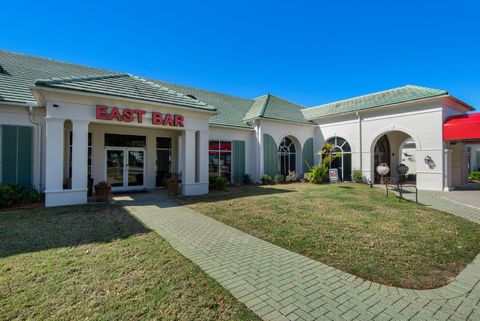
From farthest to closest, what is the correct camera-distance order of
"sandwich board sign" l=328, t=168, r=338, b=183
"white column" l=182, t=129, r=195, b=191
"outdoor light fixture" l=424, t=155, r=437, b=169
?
"sandwich board sign" l=328, t=168, r=338, b=183
"outdoor light fixture" l=424, t=155, r=437, b=169
"white column" l=182, t=129, r=195, b=191

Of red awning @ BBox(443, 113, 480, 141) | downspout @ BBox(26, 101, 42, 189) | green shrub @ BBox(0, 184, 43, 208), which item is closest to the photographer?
green shrub @ BBox(0, 184, 43, 208)

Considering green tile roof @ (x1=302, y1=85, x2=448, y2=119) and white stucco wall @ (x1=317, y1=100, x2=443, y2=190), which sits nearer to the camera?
white stucco wall @ (x1=317, y1=100, x2=443, y2=190)

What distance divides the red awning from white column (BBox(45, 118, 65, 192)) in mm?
19972

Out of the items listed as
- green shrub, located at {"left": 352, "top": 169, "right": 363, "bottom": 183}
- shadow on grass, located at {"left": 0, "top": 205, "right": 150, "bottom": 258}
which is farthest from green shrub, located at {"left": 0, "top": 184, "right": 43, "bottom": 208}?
green shrub, located at {"left": 352, "top": 169, "right": 363, "bottom": 183}

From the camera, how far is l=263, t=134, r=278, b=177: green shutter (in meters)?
18.0

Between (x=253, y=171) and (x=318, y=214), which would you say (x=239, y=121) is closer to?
(x=253, y=171)

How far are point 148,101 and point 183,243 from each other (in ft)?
24.7

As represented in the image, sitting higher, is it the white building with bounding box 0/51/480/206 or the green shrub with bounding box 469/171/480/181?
the white building with bounding box 0/51/480/206

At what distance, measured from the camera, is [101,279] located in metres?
3.82

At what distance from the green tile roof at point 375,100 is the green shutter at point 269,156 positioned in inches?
205

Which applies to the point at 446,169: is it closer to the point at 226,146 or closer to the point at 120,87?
the point at 226,146

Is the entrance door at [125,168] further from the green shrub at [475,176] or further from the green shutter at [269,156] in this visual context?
the green shrub at [475,176]

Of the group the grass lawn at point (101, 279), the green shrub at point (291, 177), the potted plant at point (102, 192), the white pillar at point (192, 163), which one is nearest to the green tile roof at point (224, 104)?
the white pillar at point (192, 163)

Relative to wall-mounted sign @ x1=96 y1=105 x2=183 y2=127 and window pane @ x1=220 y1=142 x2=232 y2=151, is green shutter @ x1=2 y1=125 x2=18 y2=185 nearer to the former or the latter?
wall-mounted sign @ x1=96 y1=105 x2=183 y2=127
